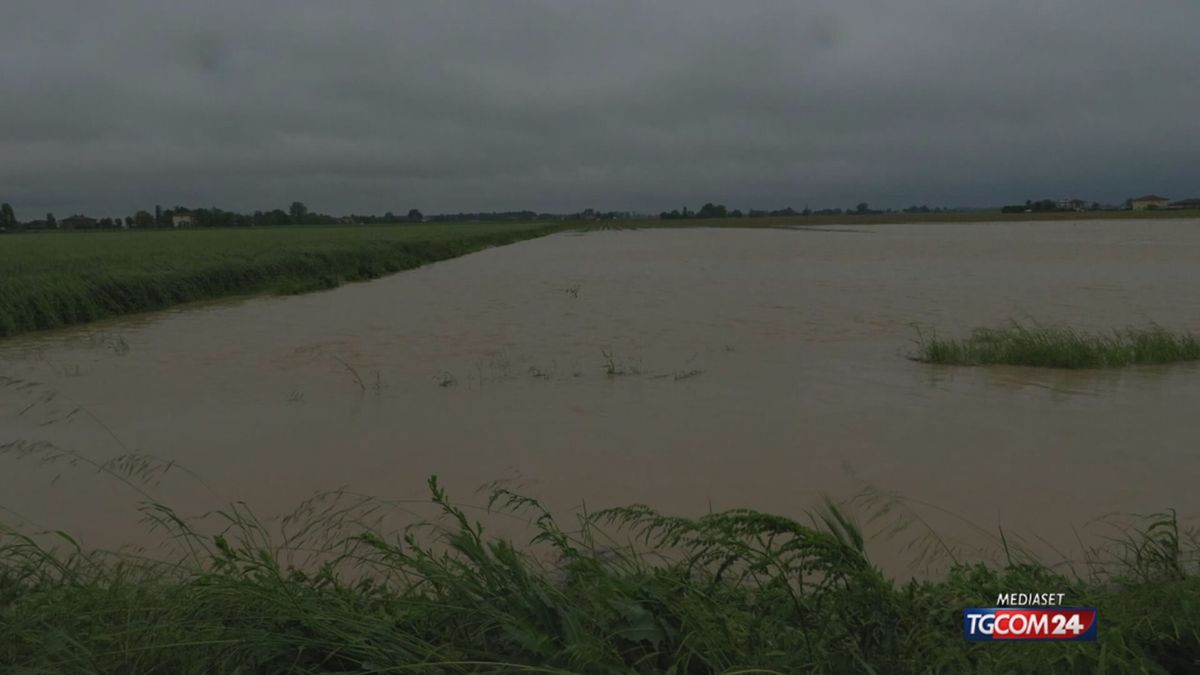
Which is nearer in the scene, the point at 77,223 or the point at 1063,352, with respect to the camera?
the point at 1063,352

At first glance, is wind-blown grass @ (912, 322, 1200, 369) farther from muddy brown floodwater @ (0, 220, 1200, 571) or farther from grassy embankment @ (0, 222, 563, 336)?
grassy embankment @ (0, 222, 563, 336)

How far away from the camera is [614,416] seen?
570 centimetres

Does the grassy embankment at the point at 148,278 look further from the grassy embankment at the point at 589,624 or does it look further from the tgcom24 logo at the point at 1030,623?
the tgcom24 logo at the point at 1030,623

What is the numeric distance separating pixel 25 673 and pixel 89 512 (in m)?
2.52

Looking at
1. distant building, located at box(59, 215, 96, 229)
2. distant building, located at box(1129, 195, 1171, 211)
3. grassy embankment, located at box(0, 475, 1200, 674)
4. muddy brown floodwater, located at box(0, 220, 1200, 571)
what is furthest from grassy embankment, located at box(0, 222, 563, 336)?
Result: distant building, located at box(1129, 195, 1171, 211)

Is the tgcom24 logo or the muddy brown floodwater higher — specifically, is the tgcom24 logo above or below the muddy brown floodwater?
above

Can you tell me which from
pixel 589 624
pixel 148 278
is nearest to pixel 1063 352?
pixel 589 624

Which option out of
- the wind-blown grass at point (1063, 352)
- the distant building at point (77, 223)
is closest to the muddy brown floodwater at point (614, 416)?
the wind-blown grass at point (1063, 352)

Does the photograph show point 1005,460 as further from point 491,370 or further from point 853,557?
point 491,370

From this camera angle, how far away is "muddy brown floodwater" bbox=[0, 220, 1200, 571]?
4078 mm

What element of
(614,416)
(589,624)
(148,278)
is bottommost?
(614,416)

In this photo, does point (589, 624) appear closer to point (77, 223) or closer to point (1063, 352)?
point (1063, 352)

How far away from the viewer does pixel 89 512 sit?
395cm

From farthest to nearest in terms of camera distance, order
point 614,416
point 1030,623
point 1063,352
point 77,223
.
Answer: point 77,223
point 1063,352
point 614,416
point 1030,623
